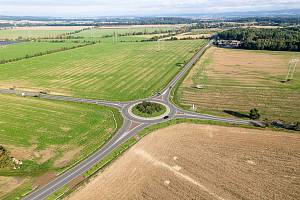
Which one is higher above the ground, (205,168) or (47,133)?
A: (47,133)

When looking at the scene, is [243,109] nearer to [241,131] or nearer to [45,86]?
[241,131]

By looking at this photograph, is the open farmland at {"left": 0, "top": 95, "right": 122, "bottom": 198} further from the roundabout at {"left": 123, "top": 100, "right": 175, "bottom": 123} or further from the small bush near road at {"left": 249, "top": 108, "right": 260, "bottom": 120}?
the small bush near road at {"left": 249, "top": 108, "right": 260, "bottom": 120}

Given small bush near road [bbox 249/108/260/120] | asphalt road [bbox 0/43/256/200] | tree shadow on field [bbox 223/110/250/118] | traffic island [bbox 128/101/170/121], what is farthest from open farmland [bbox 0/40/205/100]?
small bush near road [bbox 249/108/260/120]

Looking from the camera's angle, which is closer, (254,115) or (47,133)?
(47,133)

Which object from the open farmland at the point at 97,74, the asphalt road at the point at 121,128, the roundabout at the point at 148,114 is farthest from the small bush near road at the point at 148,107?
the open farmland at the point at 97,74

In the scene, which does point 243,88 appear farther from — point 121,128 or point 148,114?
point 121,128

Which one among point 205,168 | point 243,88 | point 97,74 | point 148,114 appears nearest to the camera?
point 205,168

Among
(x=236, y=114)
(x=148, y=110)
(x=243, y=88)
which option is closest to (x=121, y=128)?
(x=148, y=110)
